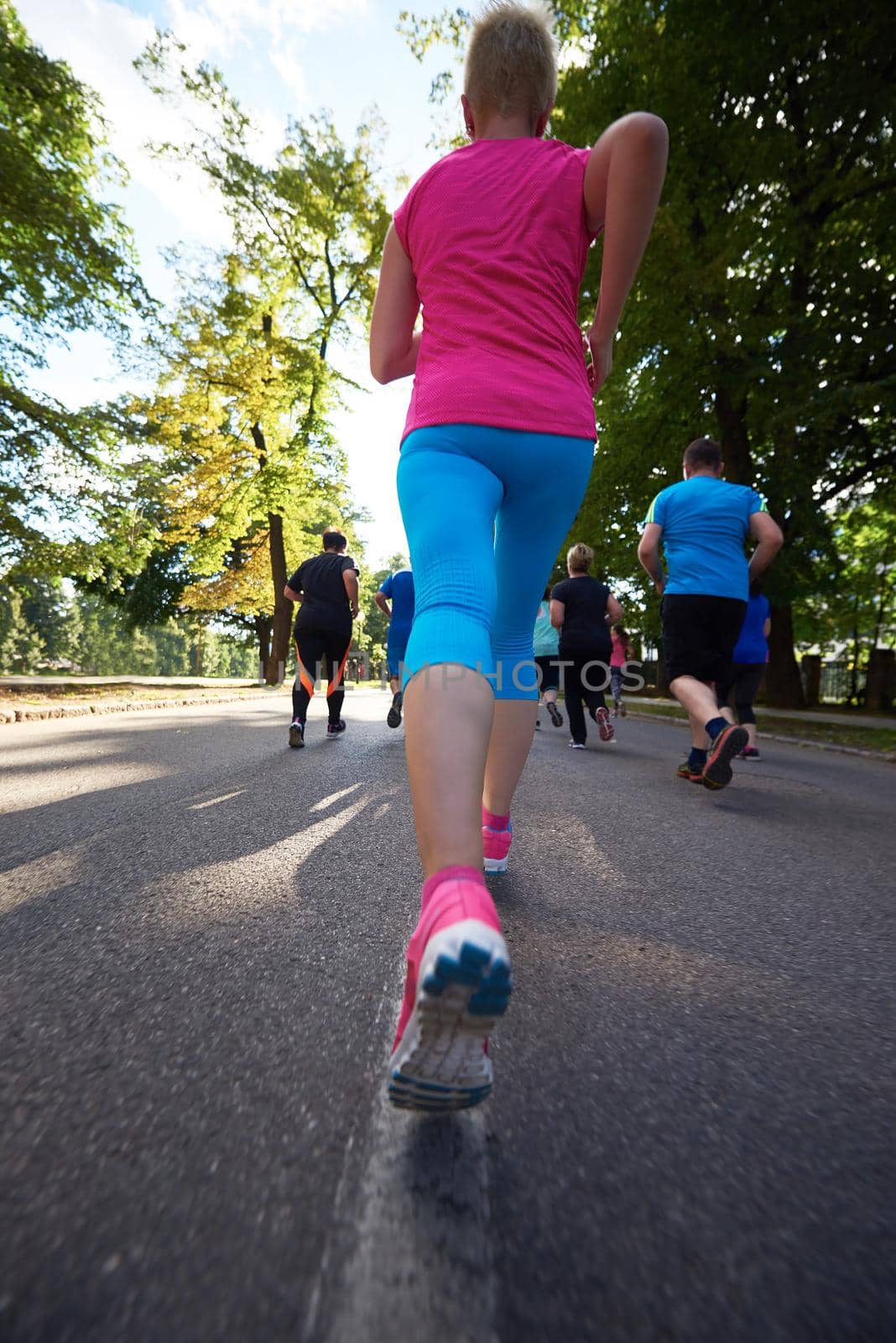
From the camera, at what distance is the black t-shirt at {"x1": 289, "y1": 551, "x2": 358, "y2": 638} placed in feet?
24.9

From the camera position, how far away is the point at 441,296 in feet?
5.56

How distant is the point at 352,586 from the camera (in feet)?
24.7

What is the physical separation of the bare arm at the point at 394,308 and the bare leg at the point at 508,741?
40.8 inches

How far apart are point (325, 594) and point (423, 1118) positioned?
6.81 meters

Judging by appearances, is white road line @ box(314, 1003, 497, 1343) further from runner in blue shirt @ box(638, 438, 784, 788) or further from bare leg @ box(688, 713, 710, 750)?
bare leg @ box(688, 713, 710, 750)

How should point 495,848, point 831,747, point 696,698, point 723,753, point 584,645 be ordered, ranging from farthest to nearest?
point 831,747
point 584,645
point 696,698
point 723,753
point 495,848

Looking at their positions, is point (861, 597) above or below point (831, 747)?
above

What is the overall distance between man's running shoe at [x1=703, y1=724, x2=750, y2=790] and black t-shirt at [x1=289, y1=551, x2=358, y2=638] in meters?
4.66

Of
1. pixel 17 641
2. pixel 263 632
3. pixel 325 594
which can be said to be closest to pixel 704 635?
pixel 325 594

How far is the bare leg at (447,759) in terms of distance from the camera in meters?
1.19

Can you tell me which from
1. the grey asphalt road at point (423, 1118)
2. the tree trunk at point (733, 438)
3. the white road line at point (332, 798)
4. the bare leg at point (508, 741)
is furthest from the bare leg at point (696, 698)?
the tree trunk at point (733, 438)

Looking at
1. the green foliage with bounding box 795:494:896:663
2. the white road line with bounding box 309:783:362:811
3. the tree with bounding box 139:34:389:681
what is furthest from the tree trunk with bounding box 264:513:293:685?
the white road line with bounding box 309:783:362:811

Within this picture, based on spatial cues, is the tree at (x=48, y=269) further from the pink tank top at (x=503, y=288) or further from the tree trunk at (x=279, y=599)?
the pink tank top at (x=503, y=288)

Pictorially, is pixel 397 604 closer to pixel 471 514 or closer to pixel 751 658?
pixel 751 658
